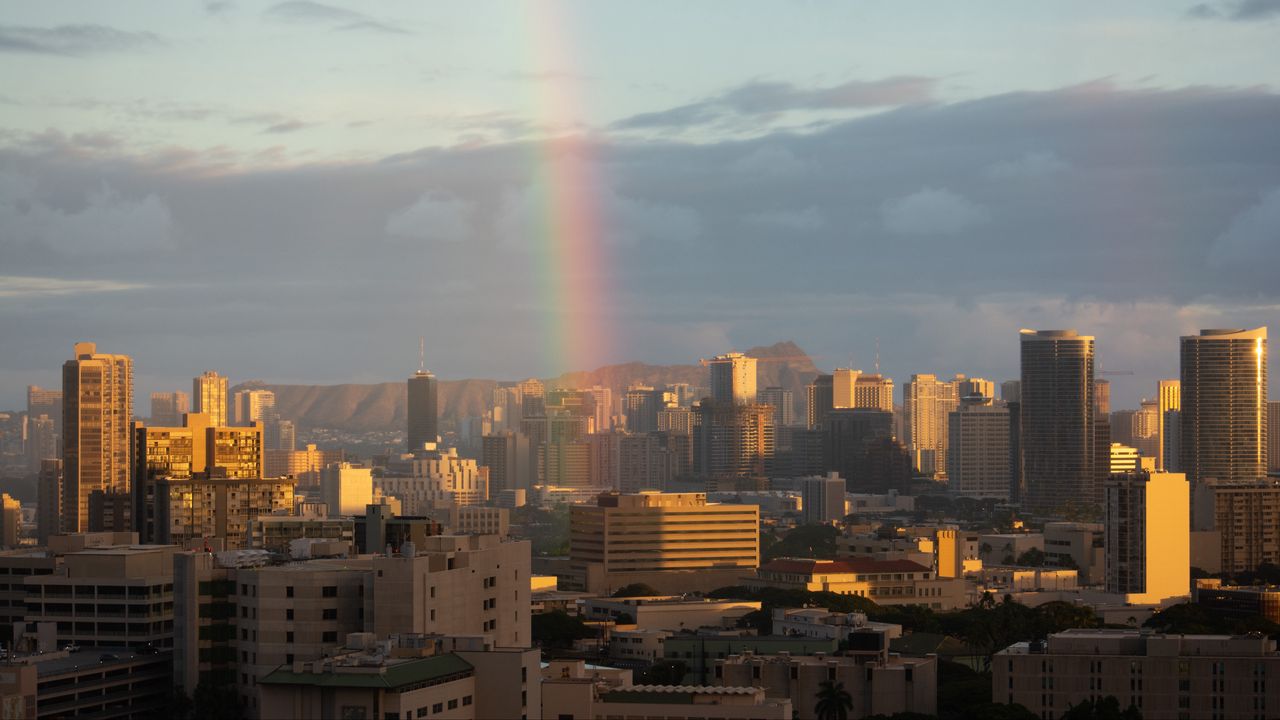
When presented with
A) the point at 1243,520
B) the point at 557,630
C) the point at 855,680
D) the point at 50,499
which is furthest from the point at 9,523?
the point at 855,680

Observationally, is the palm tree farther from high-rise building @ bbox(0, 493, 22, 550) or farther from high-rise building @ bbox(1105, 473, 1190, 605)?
high-rise building @ bbox(0, 493, 22, 550)

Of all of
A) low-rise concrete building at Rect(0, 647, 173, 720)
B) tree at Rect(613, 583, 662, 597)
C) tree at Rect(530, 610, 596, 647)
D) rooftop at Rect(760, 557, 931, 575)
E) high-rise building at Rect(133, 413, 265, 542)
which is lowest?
tree at Rect(613, 583, 662, 597)

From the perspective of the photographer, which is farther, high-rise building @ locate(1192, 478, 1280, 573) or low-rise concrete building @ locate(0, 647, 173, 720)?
high-rise building @ locate(1192, 478, 1280, 573)

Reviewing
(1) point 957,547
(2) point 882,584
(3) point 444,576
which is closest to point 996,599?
(2) point 882,584

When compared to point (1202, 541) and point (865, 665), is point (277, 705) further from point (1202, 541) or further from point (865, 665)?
point (1202, 541)

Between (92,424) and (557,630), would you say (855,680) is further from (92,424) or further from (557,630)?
(92,424)

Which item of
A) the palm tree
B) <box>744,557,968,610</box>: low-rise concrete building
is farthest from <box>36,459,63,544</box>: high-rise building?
the palm tree
